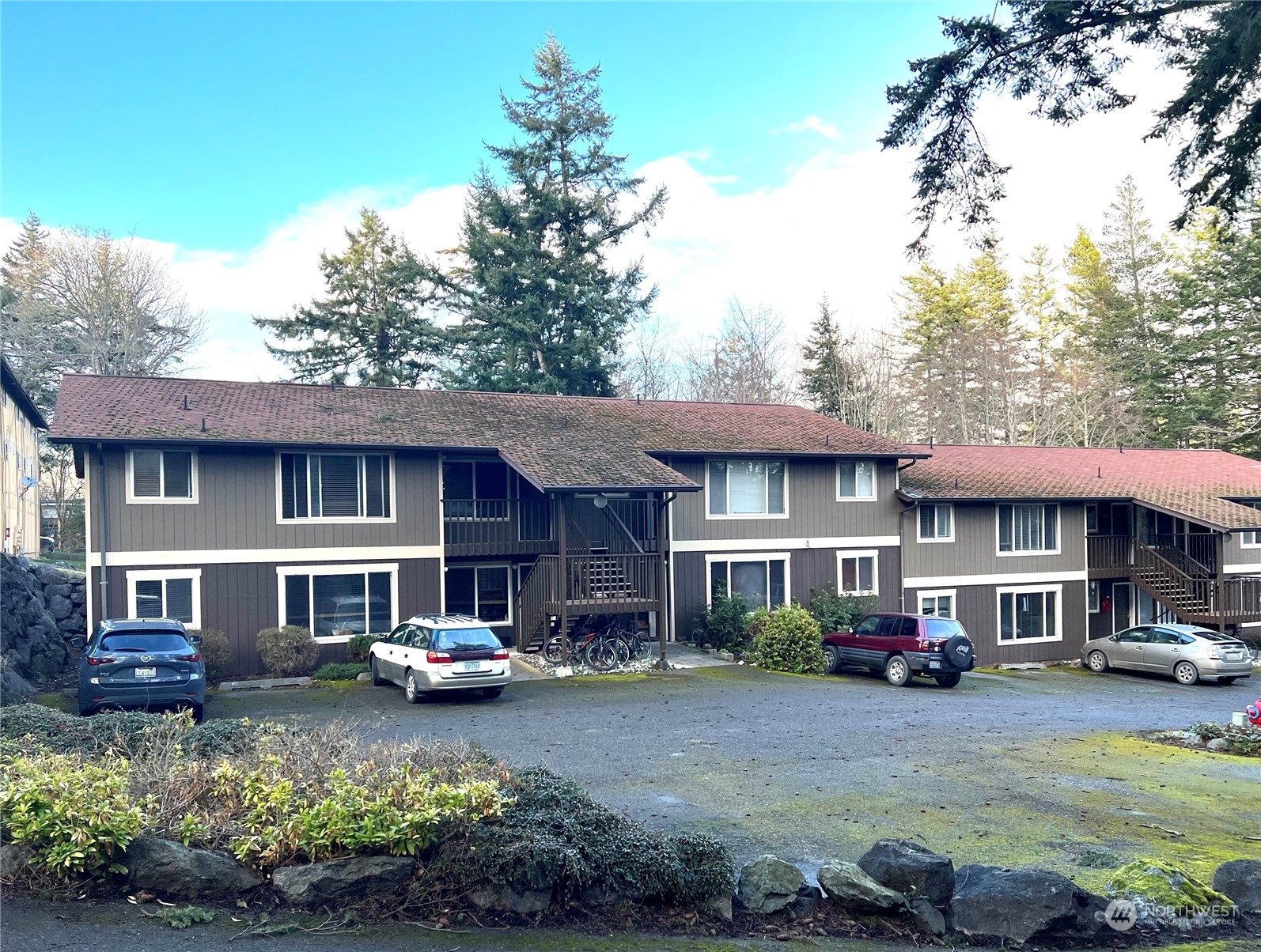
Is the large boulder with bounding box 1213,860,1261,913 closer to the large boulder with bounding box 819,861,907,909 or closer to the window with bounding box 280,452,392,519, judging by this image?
the large boulder with bounding box 819,861,907,909

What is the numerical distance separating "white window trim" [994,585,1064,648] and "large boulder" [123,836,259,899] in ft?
92.4

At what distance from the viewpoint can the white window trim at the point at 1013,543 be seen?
30703mm

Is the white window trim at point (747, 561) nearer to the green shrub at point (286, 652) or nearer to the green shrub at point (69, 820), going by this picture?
the green shrub at point (286, 652)

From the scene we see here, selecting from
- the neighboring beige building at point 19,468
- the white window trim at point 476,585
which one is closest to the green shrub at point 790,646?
the white window trim at point 476,585

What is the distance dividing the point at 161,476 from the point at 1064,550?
2659 centimetres

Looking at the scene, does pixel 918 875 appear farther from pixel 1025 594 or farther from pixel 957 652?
pixel 1025 594

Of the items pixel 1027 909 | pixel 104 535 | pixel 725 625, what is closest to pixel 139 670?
pixel 104 535

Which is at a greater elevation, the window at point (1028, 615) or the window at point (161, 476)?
the window at point (161, 476)

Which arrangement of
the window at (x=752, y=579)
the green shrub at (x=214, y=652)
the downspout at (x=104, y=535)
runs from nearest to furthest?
the green shrub at (x=214, y=652)
the downspout at (x=104, y=535)
the window at (x=752, y=579)

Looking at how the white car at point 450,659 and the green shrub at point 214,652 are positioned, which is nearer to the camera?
the white car at point 450,659

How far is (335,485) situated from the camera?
2284 cm

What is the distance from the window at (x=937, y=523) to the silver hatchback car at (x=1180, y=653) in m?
5.33

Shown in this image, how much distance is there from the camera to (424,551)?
77.3 ft

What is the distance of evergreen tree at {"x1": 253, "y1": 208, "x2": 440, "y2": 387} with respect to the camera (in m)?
46.6
